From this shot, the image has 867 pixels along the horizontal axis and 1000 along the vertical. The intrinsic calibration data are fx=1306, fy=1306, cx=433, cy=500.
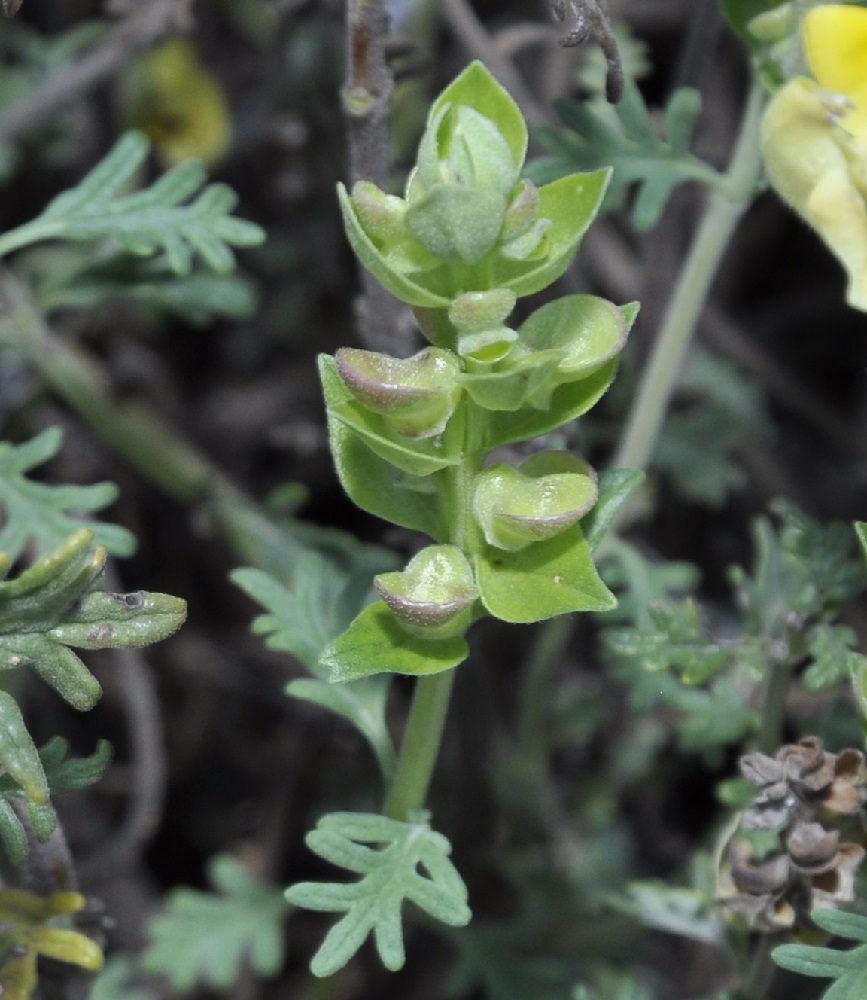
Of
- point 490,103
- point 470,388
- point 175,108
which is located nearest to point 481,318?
point 470,388

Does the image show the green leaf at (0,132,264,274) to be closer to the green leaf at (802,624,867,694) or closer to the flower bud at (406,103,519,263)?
the flower bud at (406,103,519,263)

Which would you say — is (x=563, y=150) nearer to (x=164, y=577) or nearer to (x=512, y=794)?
(x=512, y=794)

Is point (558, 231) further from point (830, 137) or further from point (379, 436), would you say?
point (830, 137)

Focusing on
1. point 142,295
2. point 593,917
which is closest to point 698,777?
point 593,917

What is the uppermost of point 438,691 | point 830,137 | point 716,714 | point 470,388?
point 830,137

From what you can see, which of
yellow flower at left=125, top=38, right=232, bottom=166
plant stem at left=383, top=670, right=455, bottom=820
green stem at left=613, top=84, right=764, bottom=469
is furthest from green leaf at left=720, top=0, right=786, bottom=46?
yellow flower at left=125, top=38, right=232, bottom=166

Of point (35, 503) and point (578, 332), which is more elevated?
point (578, 332)

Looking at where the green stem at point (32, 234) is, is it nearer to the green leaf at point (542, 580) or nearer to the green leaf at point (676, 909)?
the green leaf at point (542, 580)
